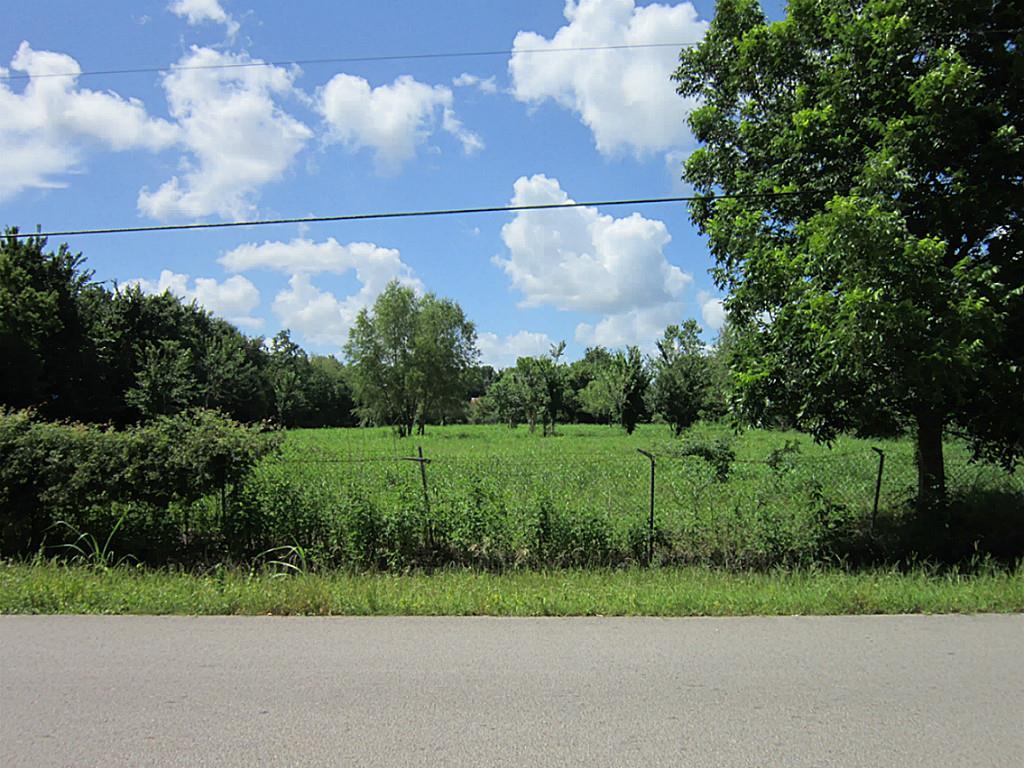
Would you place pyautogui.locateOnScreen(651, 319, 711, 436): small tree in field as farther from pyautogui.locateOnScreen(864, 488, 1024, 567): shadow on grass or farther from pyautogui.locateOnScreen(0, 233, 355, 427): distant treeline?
pyautogui.locateOnScreen(864, 488, 1024, 567): shadow on grass

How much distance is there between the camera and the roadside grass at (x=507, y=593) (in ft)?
19.3

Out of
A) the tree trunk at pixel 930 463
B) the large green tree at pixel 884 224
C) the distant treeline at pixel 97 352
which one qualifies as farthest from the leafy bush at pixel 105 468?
the distant treeline at pixel 97 352

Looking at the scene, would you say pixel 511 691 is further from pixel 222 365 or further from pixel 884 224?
pixel 222 365

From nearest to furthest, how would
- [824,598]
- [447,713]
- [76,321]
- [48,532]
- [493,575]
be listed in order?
[447,713], [824,598], [493,575], [48,532], [76,321]

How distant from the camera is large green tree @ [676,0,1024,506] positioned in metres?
6.71

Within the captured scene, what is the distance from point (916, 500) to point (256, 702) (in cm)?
846

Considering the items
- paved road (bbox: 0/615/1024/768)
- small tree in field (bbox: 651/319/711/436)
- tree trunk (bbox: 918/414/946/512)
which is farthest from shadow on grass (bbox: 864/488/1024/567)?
small tree in field (bbox: 651/319/711/436)

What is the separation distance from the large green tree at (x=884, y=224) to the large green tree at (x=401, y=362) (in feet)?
144

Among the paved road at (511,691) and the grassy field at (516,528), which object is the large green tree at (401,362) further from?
the paved road at (511,691)

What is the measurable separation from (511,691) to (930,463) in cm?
777

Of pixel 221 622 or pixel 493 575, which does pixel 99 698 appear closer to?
pixel 221 622

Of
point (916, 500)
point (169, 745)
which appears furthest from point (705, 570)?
point (169, 745)

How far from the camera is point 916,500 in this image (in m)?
8.48

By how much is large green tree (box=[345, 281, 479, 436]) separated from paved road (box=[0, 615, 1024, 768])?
151 feet
